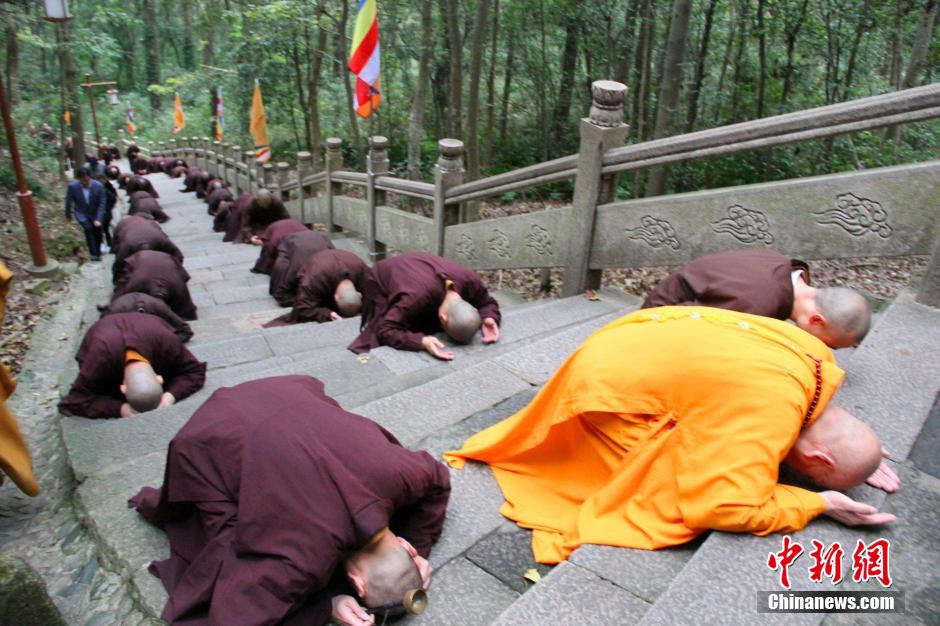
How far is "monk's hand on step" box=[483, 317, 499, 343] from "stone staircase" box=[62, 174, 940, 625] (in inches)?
2.4

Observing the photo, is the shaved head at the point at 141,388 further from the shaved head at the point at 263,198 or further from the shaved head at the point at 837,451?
the shaved head at the point at 263,198

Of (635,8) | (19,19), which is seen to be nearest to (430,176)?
(635,8)

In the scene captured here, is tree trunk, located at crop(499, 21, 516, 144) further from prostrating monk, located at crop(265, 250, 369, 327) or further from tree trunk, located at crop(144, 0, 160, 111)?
tree trunk, located at crop(144, 0, 160, 111)

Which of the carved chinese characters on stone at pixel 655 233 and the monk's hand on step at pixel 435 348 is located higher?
the carved chinese characters on stone at pixel 655 233

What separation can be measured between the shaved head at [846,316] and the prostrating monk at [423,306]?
2269 mm

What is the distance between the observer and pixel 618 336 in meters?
2.66

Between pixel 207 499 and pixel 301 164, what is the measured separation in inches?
392

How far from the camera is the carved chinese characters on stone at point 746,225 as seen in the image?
4008mm

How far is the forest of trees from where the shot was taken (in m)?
8.84

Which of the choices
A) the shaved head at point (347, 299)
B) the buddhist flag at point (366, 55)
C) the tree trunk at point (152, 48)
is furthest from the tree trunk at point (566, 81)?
the tree trunk at point (152, 48)

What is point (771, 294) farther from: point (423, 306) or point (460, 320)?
point (423, 306)

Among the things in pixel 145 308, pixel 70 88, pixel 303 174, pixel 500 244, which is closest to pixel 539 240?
pixel 500 244

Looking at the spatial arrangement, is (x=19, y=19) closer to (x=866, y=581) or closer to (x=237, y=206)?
(x=237, y=206)

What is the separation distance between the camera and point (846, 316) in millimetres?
2992
